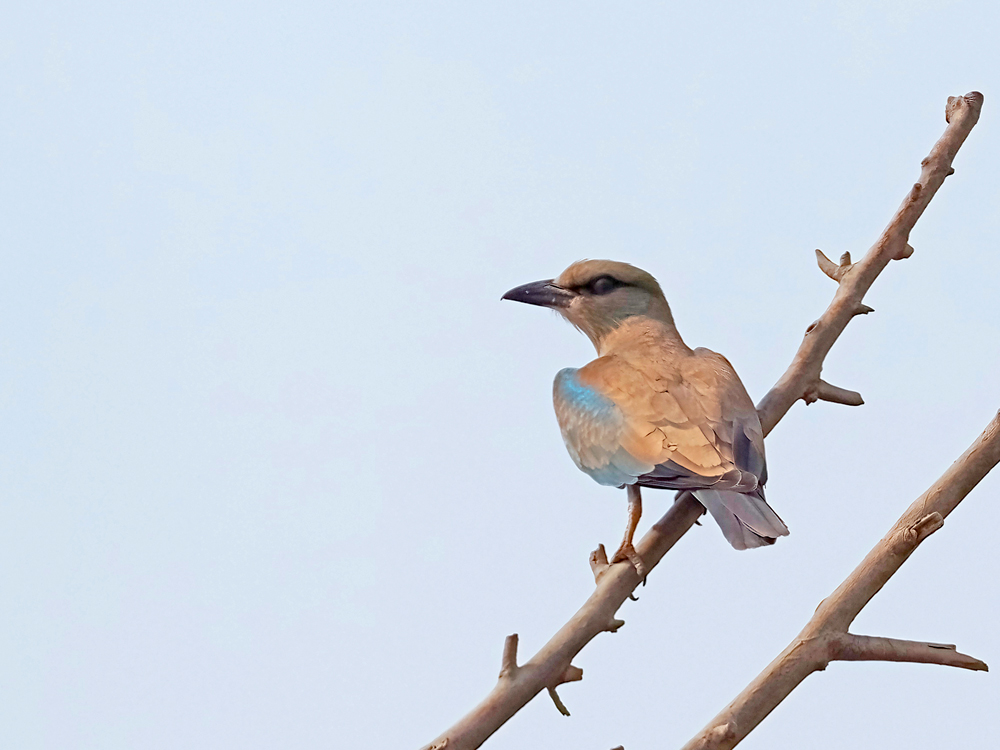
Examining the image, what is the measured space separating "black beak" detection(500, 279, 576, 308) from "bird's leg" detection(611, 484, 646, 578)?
561mm

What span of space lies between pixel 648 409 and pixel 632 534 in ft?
0.88

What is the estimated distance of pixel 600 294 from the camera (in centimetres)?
265

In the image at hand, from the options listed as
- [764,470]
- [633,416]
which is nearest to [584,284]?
[633,416]

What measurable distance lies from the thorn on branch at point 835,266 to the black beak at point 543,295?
0.66m

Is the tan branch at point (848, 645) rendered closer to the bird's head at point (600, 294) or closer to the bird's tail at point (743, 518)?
the bird's tail at point (743, 518)

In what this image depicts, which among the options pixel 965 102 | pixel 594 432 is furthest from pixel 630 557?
pixel 965 102

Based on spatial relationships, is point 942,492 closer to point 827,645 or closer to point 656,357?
point 827,645

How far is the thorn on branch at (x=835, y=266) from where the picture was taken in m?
2.70

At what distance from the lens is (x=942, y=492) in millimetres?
1980

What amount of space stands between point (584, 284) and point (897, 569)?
1073 mm

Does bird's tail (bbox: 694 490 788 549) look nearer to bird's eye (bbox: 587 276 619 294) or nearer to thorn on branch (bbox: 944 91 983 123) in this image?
bird's eye (bbox: 587 276 619 294)

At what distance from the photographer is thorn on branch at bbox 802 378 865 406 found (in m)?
2.57

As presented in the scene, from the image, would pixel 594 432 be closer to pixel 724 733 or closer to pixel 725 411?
pixel 725 411

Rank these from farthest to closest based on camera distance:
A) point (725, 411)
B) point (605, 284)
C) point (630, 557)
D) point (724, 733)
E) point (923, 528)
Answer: point (605, 284) → point (725, 411) → point (630, 557) → point (923, 528) → point (724, 733)
